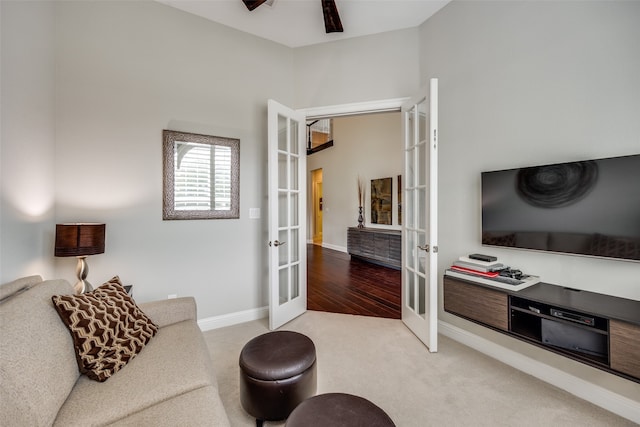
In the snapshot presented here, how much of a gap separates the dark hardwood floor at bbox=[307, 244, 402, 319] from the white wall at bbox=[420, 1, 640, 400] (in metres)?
0.95

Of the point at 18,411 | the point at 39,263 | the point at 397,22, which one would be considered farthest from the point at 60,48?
the point at 397,22

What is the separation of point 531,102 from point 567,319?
1509mm

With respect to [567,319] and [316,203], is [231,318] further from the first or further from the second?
[316,203]

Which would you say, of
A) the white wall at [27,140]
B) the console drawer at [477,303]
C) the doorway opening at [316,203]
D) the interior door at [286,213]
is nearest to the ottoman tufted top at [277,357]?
the interior door at [286,213]

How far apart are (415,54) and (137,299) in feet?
12.0

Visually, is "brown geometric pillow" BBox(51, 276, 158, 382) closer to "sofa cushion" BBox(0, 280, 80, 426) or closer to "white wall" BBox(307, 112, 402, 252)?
"sofa cushion" BBox(0, 280, 80, 426)

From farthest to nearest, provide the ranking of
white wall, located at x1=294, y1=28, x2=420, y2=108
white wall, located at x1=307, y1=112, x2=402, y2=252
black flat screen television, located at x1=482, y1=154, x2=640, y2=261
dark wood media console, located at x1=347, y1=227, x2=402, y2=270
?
white wall, located at x1=307, y1=112, x2=402, y2=252 → dark wood media console, located at x1=347, y1=227, x2=402, y2=270 → white wall, located at x1=294, y1=28, x2=420, y2=108 → black flat screen television, located at x1=482, y1=154, x2=640, y2=261

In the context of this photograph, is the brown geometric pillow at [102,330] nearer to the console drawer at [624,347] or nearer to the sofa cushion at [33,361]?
the sofa cushion at [33,361]

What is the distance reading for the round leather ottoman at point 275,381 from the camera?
4.72 feet

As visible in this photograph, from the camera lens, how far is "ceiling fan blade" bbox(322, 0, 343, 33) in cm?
222

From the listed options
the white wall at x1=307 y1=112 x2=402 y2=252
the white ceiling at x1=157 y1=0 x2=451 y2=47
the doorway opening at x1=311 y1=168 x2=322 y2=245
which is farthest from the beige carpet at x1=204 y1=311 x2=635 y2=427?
the doorway opening at x1=311 y1=168 x2=322 y2=245

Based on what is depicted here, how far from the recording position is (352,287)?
423 centimetres

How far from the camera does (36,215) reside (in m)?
1.92

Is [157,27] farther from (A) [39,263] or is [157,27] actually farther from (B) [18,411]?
(B) [18,411]
